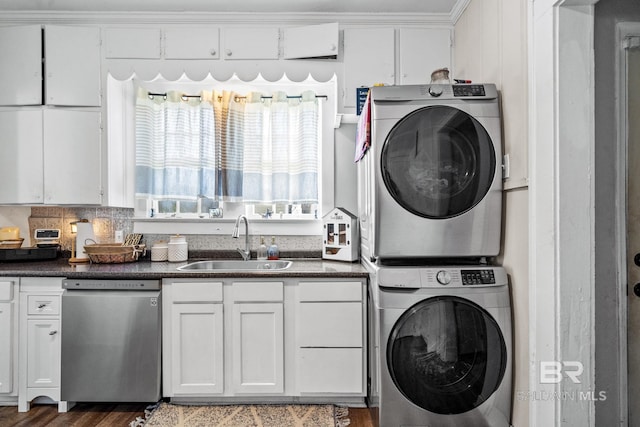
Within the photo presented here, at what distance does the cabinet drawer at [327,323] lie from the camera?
2.29 m

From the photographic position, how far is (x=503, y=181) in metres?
1.93

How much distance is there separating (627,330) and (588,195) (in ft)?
2.02

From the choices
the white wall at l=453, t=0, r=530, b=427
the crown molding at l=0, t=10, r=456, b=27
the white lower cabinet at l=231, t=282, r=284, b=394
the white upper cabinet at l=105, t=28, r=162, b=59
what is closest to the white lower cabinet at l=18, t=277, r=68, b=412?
the white lower cabinet at l=231, t=282, r=284, b=394

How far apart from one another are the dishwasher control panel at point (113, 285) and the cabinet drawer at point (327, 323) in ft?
3.02

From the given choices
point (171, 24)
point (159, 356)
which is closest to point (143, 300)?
point (159, 356)

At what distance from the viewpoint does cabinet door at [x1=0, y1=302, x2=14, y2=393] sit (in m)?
2.34

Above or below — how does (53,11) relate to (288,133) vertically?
above

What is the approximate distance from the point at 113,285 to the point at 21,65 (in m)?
1.81

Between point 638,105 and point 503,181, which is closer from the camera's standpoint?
point 638,105

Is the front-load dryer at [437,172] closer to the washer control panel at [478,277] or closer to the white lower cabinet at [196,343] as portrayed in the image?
the washer control panel at [478,277]

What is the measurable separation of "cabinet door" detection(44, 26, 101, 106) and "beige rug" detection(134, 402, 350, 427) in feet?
7.23

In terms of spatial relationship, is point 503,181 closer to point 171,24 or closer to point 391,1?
point 391,1

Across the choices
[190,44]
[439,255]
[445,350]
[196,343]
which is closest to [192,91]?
[190,44]

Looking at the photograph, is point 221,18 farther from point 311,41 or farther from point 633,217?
point 633,217
